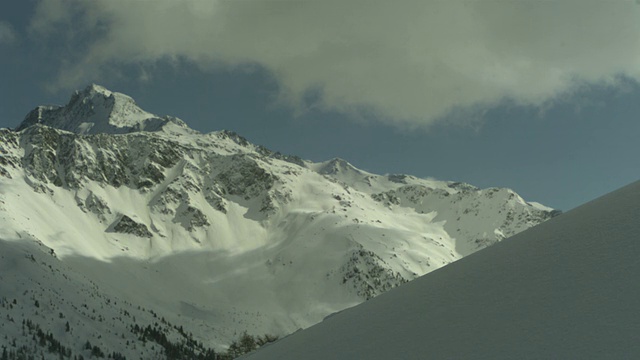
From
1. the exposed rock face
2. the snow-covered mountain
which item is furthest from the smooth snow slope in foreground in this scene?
the exposed rock face

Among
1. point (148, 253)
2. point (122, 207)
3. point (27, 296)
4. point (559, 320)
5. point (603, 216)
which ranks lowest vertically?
point (559, 320)

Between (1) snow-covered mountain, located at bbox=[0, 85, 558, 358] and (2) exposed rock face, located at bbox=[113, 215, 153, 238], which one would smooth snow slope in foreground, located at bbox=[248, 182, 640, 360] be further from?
(2) exposed rock face, located at bbox=[113, 215, 153, 238]

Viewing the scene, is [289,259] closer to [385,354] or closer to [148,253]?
[148,253]

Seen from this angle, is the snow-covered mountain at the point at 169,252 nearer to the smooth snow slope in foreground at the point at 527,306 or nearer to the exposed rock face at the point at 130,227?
the exposed rock face at the point at 130,227

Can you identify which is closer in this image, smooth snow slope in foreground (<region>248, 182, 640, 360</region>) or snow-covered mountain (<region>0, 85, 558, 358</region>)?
smooth snow slope in foreground (<region>248, 182, 640, 360</region>)

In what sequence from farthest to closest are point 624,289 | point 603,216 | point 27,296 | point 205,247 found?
point 205,247 < point 27,296 < point 603,216 < point 624,289

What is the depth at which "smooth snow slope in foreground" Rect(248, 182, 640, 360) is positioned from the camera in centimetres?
445

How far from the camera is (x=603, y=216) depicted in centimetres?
638

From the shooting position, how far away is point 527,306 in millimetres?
5113

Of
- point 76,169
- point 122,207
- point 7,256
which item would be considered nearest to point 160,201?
point 122,207

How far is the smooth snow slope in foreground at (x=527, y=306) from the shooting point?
175 inches

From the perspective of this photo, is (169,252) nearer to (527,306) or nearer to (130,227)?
(130,227)

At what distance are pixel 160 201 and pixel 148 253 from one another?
36691mm

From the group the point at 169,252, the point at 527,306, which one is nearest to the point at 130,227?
the point at 169,252
